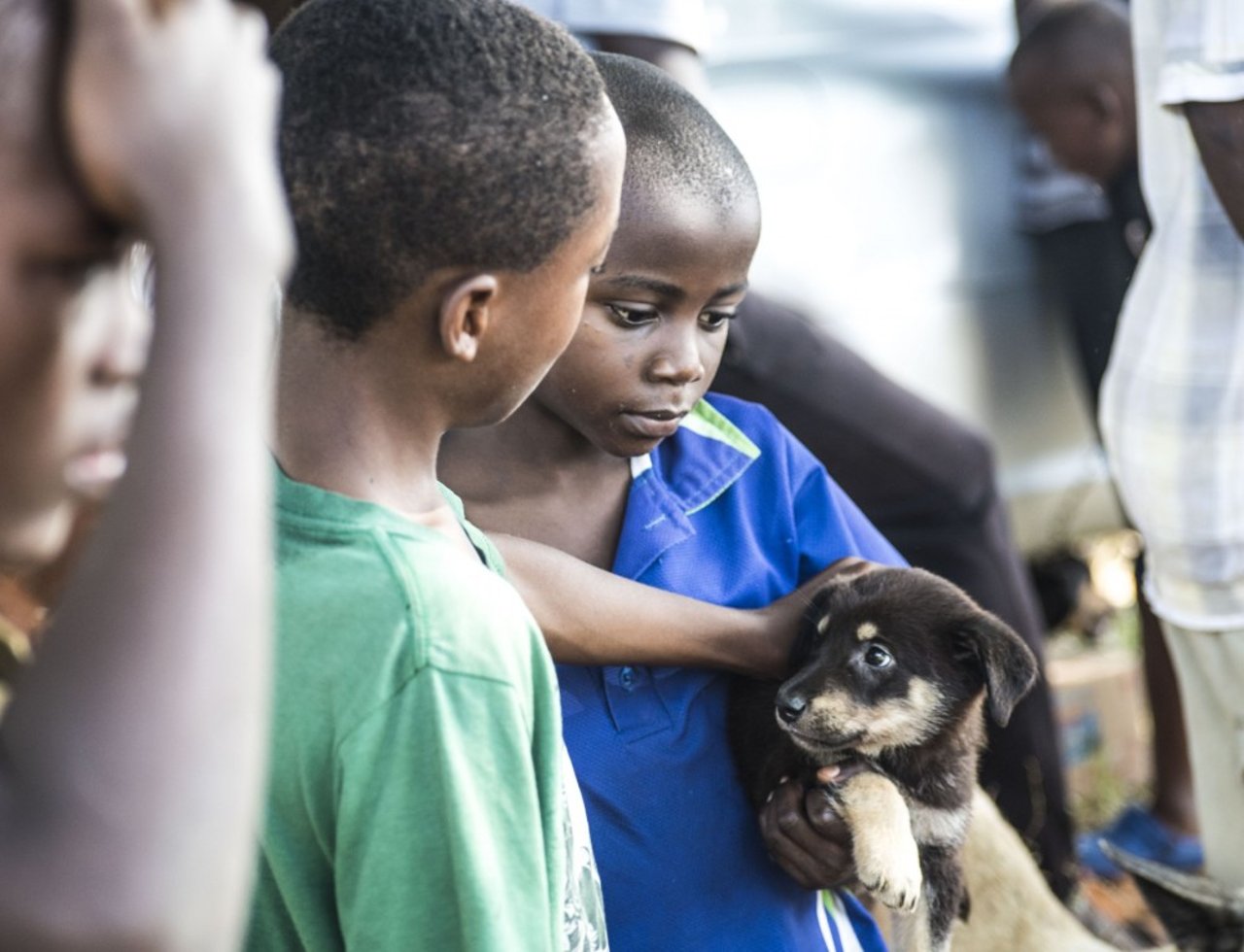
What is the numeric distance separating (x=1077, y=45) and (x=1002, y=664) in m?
3.90

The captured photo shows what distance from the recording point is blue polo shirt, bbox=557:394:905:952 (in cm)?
213

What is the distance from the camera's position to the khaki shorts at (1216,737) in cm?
357

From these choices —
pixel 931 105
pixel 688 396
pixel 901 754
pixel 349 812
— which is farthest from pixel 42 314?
pixel 931 105

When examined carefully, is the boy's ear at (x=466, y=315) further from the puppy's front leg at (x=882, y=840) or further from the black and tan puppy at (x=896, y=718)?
the puppy's front leg at (x=882, y=840)

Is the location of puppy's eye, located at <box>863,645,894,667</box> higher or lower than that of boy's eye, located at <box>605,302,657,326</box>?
lower

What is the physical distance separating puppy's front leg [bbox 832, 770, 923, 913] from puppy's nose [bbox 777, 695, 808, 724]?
12 centimetres

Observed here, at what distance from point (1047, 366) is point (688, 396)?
4516 mm

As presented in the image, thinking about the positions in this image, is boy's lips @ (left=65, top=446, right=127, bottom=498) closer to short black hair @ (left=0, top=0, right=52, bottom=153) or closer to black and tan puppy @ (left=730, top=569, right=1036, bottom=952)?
short black hair @ (left=0, top=0, right=52, bottom=153)

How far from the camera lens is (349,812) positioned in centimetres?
140

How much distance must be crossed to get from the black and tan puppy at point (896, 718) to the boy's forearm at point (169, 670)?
1.21 meters

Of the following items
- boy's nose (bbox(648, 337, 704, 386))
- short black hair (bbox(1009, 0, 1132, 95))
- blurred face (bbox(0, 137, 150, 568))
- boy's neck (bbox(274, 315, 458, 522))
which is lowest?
short black hair (bbox(1009, 0, 1132, 95))

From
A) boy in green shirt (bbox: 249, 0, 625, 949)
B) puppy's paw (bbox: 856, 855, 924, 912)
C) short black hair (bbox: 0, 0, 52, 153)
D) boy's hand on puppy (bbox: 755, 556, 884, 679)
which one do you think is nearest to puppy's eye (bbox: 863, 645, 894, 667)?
boy's hand on puppy (bbox: 755, 556, 884, 679)

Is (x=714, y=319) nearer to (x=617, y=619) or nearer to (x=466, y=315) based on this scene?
(x=617, y=619)

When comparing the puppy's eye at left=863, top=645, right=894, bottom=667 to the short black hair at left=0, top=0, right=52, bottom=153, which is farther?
the puppy's eye at left=863, top=645, right=894, bottom=667
